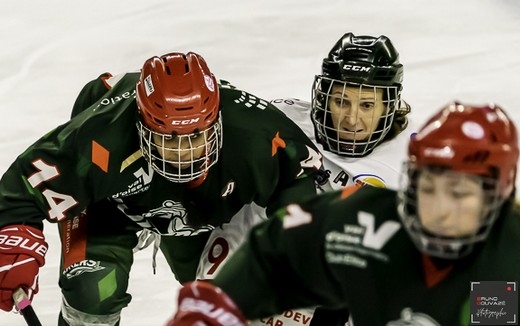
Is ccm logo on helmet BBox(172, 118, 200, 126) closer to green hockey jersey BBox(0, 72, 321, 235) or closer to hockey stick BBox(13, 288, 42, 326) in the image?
green hockey jersey BBox(0, 72, 321, 235)

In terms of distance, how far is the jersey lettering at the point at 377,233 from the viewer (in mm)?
2148

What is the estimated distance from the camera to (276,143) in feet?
10.5

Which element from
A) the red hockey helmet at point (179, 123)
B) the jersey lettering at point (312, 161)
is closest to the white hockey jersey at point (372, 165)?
the jersey lettering at point (312, 161)

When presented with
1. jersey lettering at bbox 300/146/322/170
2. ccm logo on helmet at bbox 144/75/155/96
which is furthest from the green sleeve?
jersey lettering at bbox 300/146/322/170

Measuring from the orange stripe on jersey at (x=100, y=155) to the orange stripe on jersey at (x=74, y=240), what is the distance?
31cm

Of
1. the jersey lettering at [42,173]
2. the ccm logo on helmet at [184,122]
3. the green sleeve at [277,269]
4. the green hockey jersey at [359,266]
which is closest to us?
the green hockey jersey at [359,266]

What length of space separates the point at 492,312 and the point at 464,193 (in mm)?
263

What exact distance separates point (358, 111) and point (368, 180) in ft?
0.65

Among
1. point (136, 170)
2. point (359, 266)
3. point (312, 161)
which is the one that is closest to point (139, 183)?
point (136, 170)

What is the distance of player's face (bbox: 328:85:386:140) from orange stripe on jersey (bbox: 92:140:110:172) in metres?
0.70

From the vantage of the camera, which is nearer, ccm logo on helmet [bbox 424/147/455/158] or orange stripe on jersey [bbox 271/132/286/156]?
ccm logo on helmet [bbox 424/147/455/158]

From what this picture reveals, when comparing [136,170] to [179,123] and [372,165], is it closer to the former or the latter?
[179,123]

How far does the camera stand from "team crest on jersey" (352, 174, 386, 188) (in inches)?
133

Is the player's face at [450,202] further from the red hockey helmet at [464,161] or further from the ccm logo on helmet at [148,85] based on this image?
the ccm logo on helmet at [148,85]
